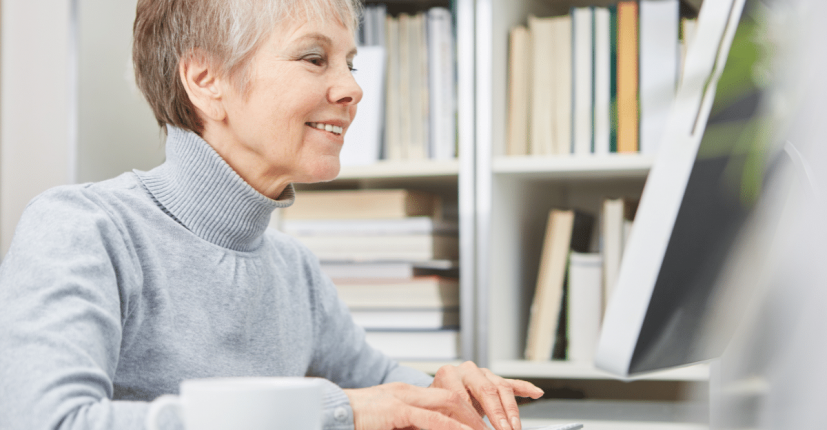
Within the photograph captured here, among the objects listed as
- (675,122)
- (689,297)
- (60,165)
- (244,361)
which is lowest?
(244,361)

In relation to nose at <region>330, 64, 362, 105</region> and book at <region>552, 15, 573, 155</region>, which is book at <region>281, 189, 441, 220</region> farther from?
nose at <region>330, 64, 362, 105</region>

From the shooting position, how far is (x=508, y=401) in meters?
0.78

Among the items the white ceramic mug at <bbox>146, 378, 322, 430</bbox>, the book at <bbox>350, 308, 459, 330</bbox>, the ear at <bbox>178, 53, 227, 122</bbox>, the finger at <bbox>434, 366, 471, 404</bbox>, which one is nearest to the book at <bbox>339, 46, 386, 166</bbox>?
the book at <bbox>350, 308, 459, 330</bbox>

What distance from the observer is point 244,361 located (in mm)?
877

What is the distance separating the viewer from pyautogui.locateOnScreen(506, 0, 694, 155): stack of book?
4.41 ft

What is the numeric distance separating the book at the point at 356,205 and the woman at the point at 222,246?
1.18ft

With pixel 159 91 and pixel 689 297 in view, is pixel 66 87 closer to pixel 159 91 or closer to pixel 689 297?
pixel 159 91

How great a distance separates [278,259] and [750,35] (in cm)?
81

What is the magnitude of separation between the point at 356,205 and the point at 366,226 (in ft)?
0.17

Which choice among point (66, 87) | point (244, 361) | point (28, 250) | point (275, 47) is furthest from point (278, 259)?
point (66, 87)

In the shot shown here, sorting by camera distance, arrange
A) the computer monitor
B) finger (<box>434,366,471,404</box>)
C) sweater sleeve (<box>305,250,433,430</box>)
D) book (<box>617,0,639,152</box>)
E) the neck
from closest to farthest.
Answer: the computer monitor < finger (<box>434,366,471,404</box>) < the neck < sweater sleeve (<box>305,250,433,430</box>) < book (<box>617,0,639,152</box>)

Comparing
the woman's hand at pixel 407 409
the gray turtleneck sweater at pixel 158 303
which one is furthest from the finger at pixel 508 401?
the gray turtleneck sweater at pixel 158 303

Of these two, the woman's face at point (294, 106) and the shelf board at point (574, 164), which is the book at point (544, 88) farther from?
the woman's face at point (294, 106)

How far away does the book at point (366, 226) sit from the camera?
4.73 ft
